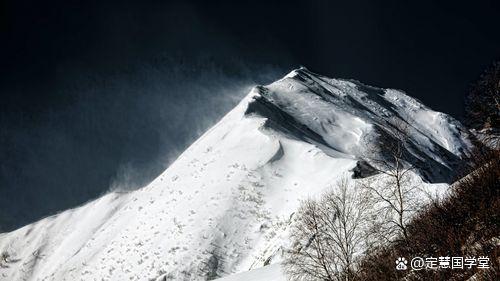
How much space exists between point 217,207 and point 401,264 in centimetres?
3009

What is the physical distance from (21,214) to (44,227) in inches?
371

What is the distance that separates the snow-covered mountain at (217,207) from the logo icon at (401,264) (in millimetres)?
8504

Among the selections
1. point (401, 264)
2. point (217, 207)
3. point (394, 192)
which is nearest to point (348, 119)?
point (217, 207)

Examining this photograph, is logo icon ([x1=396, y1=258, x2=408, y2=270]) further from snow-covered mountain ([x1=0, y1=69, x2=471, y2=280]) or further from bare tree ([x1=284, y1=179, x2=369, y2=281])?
snow-covered mountain ([x1=0, y1=69, x2=471, y2=280])

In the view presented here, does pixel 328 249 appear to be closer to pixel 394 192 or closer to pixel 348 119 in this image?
pixel 394 192

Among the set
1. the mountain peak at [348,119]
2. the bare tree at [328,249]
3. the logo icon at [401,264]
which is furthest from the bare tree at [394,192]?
the mountain peak at [348,119]

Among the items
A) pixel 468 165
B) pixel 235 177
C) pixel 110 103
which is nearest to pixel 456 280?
pixel 468 165

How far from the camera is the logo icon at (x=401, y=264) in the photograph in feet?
32.2

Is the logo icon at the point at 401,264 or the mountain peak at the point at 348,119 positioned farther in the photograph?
the mountain peak at the point at 348,119

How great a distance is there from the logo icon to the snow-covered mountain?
8.50m

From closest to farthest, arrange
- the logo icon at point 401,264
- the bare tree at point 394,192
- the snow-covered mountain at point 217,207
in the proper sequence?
1. the logo icon at point 401,264
2. the bare tree at point 394,192
3. the snow-covered mountain at point 217,207

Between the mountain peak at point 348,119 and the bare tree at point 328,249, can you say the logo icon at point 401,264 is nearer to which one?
the bare tree at point 328,249

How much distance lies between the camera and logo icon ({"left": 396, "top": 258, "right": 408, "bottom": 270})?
9.80 meters

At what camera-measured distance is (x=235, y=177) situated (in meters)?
42.9
